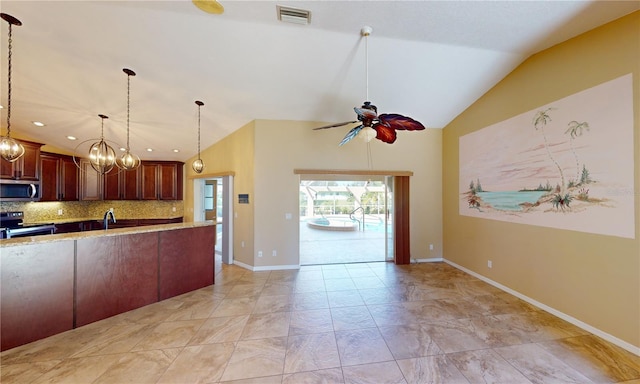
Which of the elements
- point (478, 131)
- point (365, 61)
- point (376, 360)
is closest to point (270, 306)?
point (376, 360)

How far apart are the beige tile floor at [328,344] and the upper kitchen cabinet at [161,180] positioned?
410 cm

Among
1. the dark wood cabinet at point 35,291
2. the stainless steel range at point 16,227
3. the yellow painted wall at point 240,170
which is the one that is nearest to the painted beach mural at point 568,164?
the yellow painted wall at point 240,170

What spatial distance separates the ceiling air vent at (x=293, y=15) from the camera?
2371 mm

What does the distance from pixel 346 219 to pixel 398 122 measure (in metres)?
10.5

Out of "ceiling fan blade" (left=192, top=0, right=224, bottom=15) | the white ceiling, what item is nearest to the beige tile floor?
the white ceiling

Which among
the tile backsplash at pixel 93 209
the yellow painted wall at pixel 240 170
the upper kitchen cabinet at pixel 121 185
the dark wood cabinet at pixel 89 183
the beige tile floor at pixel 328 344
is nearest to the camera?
the beige tile floor at pixel 328 344

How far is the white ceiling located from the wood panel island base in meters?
2.27

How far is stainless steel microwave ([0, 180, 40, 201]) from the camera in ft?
14.6

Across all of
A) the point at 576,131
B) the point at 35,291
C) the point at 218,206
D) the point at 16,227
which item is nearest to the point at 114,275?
the point at 35,291

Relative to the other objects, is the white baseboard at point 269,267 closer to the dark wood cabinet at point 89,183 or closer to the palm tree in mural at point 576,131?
the palm tree in mural at point 576,131

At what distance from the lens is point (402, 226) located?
5145 mm

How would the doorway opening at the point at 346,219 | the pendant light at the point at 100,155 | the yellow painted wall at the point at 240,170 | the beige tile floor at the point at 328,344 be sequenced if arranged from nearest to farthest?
the beige tile floor at the point at 328,344 < the pendant light at the point at 100,155 < the yellow painted wall at the point at 240,170 < the doorway opening at the point at 346,219

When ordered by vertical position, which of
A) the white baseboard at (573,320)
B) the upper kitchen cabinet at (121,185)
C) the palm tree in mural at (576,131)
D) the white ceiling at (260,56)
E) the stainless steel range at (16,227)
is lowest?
the white baseboard at (573,320)

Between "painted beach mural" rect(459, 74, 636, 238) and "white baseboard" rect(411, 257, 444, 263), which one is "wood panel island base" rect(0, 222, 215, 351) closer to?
"white baseboard" rect(411, 257, 444, 263)
